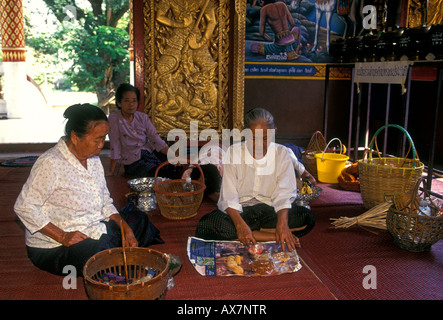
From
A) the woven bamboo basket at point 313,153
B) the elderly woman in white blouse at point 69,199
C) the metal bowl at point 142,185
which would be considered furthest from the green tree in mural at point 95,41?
the elderly woman in white blouse at point 69,199

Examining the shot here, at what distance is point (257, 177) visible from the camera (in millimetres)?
2729

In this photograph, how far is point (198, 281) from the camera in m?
2.30

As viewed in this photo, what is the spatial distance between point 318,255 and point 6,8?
927 cm

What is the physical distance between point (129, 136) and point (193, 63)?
1.67 metres

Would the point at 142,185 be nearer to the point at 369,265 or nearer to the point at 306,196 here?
the point at 306,196

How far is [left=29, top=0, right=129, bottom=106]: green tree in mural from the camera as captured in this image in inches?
405

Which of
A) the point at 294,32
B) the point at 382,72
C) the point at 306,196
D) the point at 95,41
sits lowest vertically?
the point at 306,196

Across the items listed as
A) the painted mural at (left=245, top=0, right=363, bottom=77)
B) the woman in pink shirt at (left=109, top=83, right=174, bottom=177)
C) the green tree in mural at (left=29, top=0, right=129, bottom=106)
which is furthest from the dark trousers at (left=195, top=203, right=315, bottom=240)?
the green tree in mural at (left=29, top=0, right=129, bottom=106)

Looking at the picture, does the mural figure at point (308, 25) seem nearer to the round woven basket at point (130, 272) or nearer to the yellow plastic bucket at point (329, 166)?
the yellow plastic bucket at point (329, 166)

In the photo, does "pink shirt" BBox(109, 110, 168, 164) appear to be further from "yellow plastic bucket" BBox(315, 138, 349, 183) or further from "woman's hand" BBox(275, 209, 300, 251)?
"woman's hand" BBox(275, 209, 300, 251)

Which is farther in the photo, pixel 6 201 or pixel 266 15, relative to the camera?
pixel 266 15

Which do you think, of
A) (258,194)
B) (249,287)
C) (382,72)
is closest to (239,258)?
(249,287)
